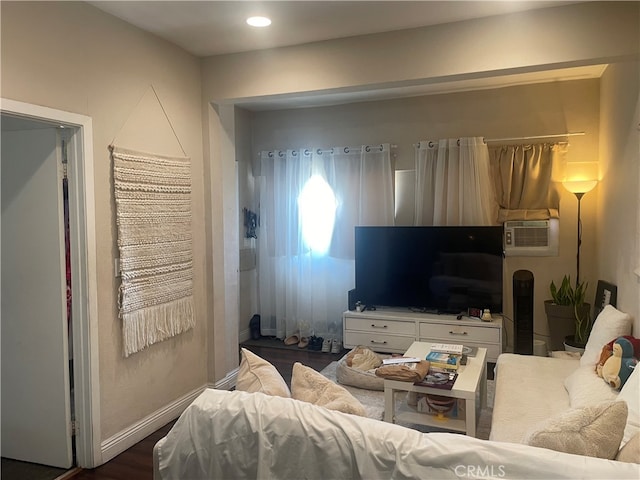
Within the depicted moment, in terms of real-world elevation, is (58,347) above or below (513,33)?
below

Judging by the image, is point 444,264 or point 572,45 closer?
point 572,45

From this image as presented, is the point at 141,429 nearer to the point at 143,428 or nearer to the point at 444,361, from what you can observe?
the point at 143,428

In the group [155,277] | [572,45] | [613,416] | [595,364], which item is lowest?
[595,364]

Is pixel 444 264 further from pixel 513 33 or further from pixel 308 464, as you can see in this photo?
pixel 308 464

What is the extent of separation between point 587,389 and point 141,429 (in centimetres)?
265

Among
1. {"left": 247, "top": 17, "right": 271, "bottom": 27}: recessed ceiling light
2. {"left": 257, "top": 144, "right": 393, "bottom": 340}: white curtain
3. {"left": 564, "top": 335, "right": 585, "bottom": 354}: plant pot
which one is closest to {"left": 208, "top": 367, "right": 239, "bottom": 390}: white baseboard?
{"left": 257, "top": 144, "right": 393, "bottom": 340}: white curtain

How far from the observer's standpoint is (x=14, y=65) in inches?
87.9

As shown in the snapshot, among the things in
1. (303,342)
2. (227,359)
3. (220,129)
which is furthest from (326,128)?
(227,359)

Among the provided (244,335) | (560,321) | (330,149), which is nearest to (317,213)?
(330,149)

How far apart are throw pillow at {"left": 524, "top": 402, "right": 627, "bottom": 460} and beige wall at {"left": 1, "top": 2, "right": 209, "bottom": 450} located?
238 centimetres

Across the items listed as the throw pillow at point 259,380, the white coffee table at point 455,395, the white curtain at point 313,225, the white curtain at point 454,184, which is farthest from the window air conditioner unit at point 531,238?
the throw pillow at point 259,380

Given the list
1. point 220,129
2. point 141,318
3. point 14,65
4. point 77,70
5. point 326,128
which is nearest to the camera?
point 14,65

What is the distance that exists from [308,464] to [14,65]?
7.37 ft

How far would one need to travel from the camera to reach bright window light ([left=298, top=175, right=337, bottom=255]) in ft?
16.9
